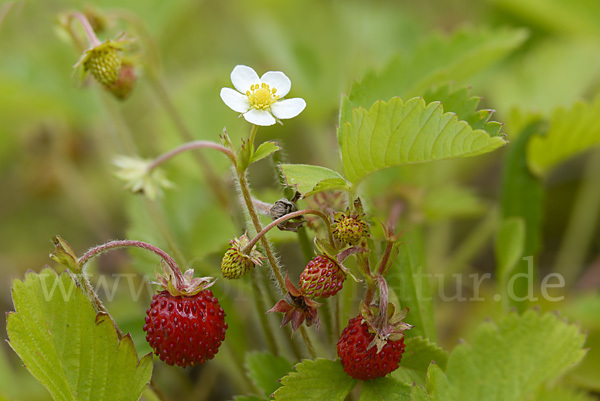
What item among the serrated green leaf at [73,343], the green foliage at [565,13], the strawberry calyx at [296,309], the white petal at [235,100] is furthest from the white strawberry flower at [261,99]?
the green foliage at [565,13]

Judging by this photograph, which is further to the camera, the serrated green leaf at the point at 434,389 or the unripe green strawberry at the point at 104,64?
the unripe green strawberry at the point at 104,64

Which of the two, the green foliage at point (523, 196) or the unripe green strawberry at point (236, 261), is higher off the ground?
the unripe green strawberry at point (236, 261)

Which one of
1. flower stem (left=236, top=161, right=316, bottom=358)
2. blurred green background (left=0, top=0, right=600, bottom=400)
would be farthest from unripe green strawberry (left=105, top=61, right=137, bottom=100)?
flower stem (left=236, top=161, right=316, bottom=358)

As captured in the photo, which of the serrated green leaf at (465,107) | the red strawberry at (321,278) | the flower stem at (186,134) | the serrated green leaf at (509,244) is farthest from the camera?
the flower stem at (186,134)

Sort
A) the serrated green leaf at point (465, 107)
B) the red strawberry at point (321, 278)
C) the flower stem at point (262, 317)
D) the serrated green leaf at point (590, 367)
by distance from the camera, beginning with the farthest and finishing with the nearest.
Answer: the serrated green leaf at point (590, 367) < the flower stem at point (262, 317) < the serrated green leaf at point (465, 107) < the red strawberry at point (321, 278)

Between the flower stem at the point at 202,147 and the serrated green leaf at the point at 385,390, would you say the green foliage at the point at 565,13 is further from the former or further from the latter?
the serrated green leaf at the point at 385,390

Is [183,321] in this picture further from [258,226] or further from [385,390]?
[385,390]

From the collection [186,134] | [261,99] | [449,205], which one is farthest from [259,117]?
[449,205]
